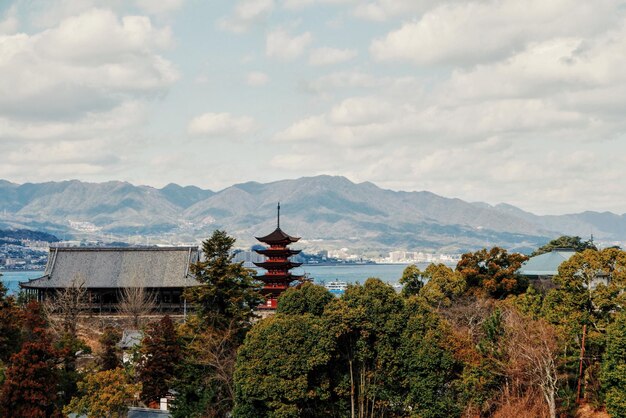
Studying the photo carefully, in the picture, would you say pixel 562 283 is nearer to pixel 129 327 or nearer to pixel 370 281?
pixel 370 281

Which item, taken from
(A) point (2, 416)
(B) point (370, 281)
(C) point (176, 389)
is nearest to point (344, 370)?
(B) point (370, 281)

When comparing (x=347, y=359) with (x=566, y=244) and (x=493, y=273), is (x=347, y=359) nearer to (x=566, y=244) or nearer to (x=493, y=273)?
(x=493, y=273)

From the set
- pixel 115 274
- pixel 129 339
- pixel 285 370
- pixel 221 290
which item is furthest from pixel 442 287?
pixel 115 274

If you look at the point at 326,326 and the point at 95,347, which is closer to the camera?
the point at 326,326

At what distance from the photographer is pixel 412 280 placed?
37500 millimetres

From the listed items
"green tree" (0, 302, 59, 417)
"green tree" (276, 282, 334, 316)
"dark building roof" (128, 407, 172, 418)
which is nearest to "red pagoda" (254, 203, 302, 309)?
"dark building roof" (128, 407, 172, 418)

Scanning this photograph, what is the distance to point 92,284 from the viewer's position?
46188 millimetres

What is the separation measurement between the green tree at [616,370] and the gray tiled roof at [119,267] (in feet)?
89.9

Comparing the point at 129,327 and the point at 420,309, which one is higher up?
the point at 420,309

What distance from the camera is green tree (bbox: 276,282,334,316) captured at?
83.4ft

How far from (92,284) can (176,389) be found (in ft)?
71.8

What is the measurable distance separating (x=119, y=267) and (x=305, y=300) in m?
25.2

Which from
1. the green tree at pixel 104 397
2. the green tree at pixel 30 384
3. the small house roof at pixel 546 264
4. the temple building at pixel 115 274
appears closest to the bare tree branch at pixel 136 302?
the temple building at pixel 115 274

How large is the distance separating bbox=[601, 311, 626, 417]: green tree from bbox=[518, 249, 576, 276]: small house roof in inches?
1082
